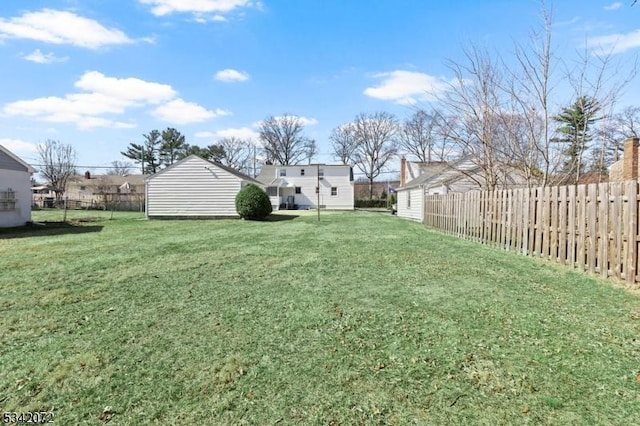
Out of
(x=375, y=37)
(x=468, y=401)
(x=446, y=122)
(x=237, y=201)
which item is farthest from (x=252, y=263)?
(x=237, y=201)

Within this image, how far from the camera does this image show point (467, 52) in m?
11.1

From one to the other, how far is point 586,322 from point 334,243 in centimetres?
676

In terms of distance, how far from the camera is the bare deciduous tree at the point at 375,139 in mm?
49781

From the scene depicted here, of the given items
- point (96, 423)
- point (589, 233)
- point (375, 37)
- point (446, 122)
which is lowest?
point (96, 423)

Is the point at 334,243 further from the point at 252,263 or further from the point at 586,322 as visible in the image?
the point at 586,322

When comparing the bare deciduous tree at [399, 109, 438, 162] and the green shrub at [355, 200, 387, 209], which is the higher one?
the bare deciduous tree at [399, 109, 438, 162]

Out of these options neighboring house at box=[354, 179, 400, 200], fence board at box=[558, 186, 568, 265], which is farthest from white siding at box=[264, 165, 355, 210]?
fence board at box=[558, 186, 568, 265]

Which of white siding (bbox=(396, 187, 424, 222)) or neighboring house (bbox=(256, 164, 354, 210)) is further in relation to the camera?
neighboring house (bbox=(256, 164, 354, 210))

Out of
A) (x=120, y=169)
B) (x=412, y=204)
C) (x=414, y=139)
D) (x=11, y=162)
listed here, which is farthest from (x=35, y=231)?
(x=120, y=169)

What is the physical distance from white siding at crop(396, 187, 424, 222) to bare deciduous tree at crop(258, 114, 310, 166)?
97.0ft

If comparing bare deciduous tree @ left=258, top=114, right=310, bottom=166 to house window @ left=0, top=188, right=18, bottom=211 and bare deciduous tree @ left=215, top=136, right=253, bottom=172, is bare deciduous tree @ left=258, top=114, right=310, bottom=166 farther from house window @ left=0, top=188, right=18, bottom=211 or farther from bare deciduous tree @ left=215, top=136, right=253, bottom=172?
house window @ left=0, top=188, right=18, bottom=211

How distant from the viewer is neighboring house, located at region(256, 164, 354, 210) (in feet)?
124

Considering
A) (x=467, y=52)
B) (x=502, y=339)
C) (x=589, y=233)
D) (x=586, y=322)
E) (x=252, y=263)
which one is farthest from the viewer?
(x=467, y=52)

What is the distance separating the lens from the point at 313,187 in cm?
3788
